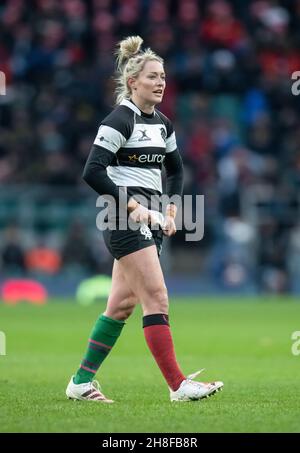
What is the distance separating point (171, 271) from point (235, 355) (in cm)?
1012

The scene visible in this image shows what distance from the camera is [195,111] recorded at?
75.0 feet

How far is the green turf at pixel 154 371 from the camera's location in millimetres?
6551

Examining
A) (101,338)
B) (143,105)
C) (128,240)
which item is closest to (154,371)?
(101,338)

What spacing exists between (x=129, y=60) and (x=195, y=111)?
15.0 meters

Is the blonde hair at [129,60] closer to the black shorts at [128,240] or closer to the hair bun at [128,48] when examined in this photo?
the hair bun at [128,48]

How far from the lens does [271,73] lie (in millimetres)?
23672

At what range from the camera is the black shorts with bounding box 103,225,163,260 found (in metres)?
7.60

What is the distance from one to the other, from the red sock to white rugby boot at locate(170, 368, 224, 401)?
5cm

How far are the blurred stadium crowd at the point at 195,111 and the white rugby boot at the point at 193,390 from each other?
530 inches

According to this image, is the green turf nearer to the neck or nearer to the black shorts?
the black shorts

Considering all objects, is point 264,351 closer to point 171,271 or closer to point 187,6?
point 171,271

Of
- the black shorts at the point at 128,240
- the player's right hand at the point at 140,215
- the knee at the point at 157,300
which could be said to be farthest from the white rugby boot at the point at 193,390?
the player's right hand at the point at 140,215

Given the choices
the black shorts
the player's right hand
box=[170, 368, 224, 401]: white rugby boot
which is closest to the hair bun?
the player's right hand
